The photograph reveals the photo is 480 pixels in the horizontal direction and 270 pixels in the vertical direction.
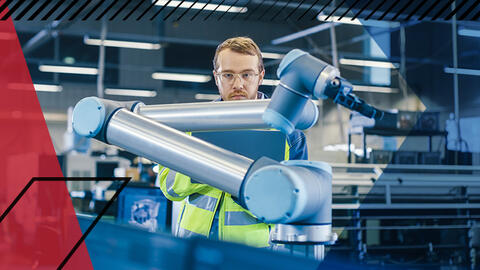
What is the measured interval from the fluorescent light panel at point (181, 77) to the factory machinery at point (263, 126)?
11.9 metres

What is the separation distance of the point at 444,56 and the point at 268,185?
40.1 feet

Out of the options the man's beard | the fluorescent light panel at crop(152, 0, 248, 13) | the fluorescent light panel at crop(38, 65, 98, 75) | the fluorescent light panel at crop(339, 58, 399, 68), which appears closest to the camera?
the fluorescent light panel at crop(152, 0, 248, 13)

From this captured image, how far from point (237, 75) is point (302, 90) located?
1.89 ft

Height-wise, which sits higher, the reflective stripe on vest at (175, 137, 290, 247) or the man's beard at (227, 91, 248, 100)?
the man's beard at (227, 91, 248, 100)

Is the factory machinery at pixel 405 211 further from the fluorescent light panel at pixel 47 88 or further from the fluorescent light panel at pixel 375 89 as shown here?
the fluorescent light panel at pixel 47 88

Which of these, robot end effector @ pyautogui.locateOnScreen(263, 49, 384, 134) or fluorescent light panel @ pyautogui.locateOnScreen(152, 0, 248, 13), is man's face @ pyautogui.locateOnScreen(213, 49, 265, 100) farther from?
robot end effector @ pyautogui.locateOnScreen(263, 49, 384, 134)

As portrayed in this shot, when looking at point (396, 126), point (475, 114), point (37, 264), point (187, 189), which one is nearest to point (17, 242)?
point (37, 264)

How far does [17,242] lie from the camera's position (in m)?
0.83

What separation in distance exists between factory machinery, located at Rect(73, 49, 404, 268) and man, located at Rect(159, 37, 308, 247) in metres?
0.52

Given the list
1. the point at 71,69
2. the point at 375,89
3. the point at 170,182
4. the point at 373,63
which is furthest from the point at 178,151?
the point at 375,89

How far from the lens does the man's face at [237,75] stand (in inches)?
37.2

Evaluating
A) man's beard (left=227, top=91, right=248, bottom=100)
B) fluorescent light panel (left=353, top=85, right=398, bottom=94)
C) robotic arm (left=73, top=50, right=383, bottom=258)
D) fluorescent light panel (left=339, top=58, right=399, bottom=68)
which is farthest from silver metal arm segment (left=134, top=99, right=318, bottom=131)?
fluorescent light panel (left=353, top=85, right=398, bottom=94)

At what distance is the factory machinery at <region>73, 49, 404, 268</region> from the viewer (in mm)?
368

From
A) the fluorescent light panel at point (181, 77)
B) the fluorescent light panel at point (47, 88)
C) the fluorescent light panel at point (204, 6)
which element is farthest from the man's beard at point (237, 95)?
the fluorescent light panel at point (47, 88)
